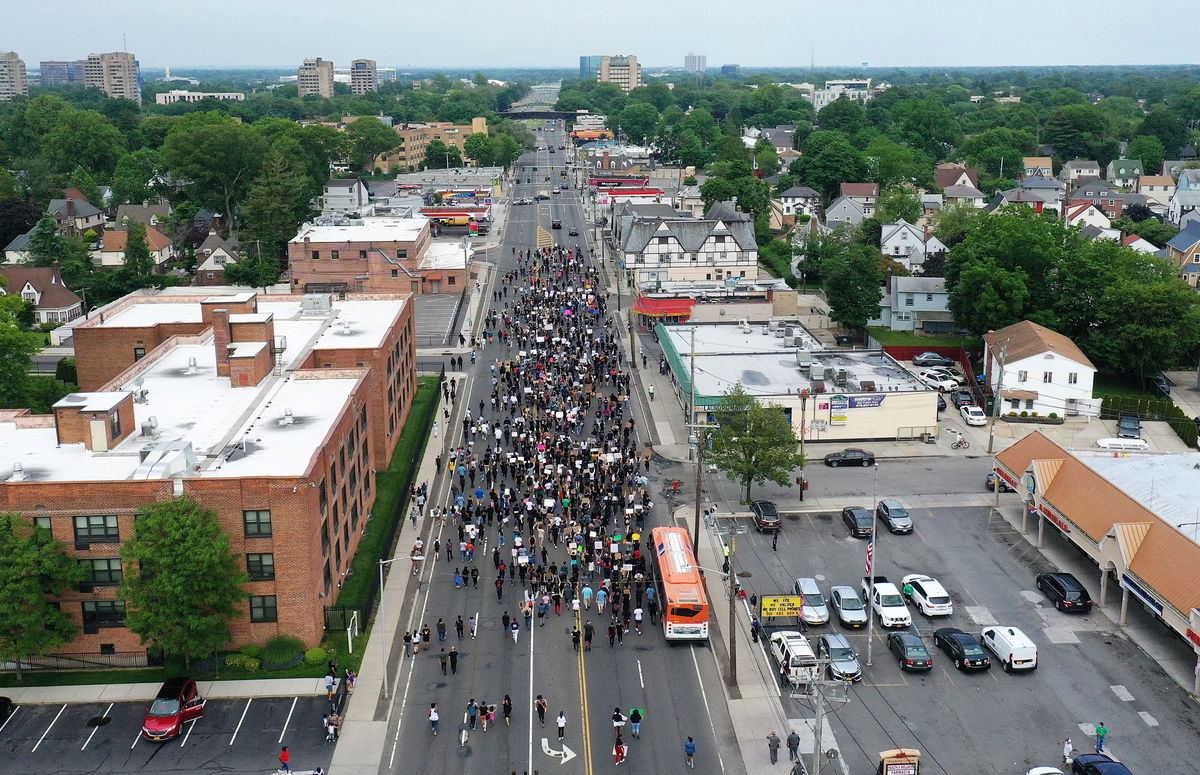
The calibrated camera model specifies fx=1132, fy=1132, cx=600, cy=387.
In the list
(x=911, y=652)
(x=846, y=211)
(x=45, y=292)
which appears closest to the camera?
(x=911, y=652)

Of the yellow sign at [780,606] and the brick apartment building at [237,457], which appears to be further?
the yellow sign at [780,606]

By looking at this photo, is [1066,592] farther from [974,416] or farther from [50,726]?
[50,726]

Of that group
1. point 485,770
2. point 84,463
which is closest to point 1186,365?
point 485,770

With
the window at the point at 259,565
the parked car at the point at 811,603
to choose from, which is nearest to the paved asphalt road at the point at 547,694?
the parked car at the point at 811,603

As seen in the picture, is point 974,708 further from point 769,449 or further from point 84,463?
point 84,463

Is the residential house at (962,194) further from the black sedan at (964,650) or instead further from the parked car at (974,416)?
the black sedan at (964,650)

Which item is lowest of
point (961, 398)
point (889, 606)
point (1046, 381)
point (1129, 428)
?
point (889, 606)

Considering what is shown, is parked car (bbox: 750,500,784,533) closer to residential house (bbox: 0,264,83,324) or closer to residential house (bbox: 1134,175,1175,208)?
residential house (bbox: 0,264,83,324)

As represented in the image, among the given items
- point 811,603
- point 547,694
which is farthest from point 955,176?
point 547,694
